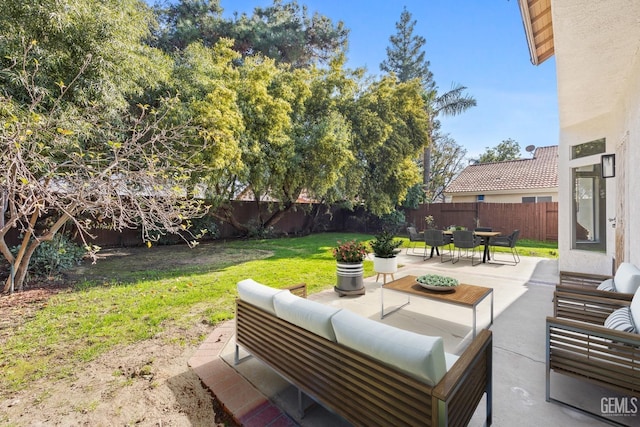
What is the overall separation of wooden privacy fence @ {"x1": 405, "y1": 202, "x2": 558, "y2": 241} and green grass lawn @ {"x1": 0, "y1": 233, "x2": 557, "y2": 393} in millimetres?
8366

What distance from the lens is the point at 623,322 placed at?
6.65ft

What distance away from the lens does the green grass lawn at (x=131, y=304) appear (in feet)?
9.12

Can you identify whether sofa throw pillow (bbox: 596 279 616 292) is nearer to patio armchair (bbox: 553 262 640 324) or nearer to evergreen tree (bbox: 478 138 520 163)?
patio armchair (bbox: 553 262 640 324)

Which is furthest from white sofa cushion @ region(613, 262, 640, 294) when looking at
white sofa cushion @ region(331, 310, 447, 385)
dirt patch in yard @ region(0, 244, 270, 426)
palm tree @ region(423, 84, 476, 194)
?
palm tree @ region(423, 84, 476, 194)

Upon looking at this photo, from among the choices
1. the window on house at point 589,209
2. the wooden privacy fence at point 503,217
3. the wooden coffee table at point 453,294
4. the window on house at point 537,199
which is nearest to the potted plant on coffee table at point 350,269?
the wooden coffee table at point 453,294

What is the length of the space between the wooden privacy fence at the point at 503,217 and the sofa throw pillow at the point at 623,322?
1118cm

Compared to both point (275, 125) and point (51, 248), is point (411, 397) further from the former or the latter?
point (275, 125)

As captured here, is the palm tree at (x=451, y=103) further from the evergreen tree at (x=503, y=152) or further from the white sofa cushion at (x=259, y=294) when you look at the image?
the white sofa cushion at (x=259, y=294)

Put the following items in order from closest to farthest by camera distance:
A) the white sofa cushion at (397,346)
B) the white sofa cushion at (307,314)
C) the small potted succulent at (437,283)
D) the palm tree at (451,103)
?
the white sofa cushion at (397,346)
the white sofa cushion at (307,314)
the small potted succulent at (437,283)
the palm tree at (451,103)

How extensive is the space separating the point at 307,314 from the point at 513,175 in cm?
1765

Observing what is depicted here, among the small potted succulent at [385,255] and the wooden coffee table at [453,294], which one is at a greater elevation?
the small potted succulent at [385,255]

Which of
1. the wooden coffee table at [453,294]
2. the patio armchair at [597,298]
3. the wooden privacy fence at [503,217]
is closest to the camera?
the patio armchair at [597,298]

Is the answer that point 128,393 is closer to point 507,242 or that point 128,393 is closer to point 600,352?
point 600,352

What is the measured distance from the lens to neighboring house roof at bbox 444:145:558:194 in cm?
1404
